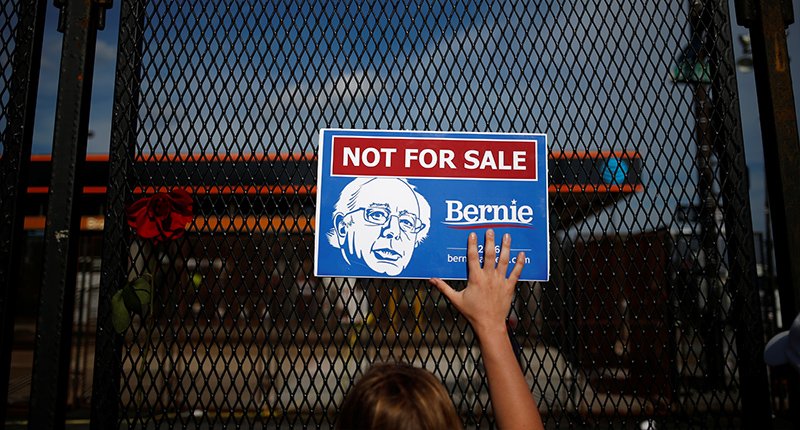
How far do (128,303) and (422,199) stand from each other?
33.6 inches

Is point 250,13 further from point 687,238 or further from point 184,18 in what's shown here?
point 687,238

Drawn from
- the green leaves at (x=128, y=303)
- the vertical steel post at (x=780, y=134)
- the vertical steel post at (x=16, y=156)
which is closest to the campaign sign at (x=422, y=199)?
the green leaves at (x=128, y=303)

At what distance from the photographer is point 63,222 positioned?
1.58m

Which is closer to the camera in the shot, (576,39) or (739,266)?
(739,266)

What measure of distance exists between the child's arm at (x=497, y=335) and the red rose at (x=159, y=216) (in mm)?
814

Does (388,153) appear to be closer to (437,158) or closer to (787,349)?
(437,158)

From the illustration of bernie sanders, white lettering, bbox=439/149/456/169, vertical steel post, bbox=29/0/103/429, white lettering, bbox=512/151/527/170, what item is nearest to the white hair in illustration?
the illustration of bernie sanders

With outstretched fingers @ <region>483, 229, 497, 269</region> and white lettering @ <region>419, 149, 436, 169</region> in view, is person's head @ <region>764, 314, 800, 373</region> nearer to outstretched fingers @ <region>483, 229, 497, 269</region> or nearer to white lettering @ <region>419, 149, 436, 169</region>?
outstretched fingers @ <region>483, 229, 497, 269</region>

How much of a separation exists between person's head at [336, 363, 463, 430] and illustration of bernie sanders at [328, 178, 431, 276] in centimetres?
57

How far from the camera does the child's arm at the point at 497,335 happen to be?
1.00 meters

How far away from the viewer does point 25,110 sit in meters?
1.69

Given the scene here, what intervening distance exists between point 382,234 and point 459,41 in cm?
66

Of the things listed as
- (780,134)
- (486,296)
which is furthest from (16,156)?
(780,134)

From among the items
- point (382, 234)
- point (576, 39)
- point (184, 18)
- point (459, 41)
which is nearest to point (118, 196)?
point (184, 18)
